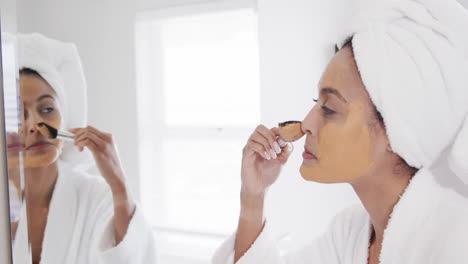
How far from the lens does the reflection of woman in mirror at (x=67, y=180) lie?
35.2 inches

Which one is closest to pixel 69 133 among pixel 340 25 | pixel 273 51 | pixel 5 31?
pixel 5 31

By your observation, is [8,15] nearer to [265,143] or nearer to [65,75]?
[65,75]

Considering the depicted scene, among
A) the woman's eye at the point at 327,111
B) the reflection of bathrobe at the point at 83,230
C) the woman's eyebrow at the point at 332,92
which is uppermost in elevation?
the woman's eyebrow at the point at 332,92

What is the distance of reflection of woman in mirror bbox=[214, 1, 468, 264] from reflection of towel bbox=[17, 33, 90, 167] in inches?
19.2

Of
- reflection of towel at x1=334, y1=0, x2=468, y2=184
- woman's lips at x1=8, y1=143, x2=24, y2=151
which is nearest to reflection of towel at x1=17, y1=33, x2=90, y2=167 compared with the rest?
woman's lips at x1=8, y1=143, x2=24, y2=151

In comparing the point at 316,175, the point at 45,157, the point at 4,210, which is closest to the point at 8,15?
the point at 45,157

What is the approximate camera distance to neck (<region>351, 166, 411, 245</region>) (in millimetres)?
598

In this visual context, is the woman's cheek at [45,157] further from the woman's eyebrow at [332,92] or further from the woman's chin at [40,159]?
the woman's eyebrow at [332,92]

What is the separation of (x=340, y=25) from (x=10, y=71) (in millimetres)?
701

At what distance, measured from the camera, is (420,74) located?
21.2 inches

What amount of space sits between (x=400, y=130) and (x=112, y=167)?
1.86ft

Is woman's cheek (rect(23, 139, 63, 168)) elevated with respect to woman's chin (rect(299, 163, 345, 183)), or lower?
elevated

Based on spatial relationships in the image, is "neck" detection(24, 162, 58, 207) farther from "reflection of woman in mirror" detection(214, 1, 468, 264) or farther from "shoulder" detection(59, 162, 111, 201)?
"reflection of woman in mirror" detection(214, 1, 468, 264)

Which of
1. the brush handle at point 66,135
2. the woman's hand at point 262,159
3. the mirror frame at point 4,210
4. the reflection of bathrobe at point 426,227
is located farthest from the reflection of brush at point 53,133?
the reflection of bathrobe at point 426,227
